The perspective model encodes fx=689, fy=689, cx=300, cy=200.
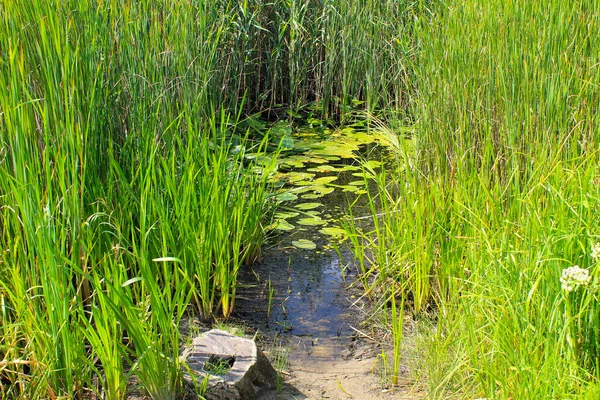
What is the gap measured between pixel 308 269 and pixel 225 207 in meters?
0.71

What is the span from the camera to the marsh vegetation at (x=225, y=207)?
6.44 ft

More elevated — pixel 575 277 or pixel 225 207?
pixel 575 277

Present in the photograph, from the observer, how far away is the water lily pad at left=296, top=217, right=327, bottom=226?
3.85 m

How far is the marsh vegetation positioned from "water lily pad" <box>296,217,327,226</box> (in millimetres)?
20

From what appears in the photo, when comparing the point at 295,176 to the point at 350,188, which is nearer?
the point at 350,188

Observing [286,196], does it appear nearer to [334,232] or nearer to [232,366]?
[334,232]

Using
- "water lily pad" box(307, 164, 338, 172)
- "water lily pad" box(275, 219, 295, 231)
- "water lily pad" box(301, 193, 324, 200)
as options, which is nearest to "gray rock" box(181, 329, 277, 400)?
"water lily pad" box(275, 219, 295, 231)

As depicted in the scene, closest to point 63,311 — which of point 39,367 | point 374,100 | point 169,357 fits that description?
point 39,367

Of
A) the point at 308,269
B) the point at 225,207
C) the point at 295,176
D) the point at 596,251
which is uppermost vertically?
the point at 596,251

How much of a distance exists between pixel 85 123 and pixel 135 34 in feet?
2.14

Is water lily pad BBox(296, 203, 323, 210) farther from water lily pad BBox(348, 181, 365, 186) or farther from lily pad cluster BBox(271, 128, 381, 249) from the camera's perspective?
water lily pad BBox(348, 181, 365, 186)

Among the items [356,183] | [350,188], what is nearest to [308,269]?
[350,188]

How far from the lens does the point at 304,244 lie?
3.62 metres

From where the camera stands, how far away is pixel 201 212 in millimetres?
2734
